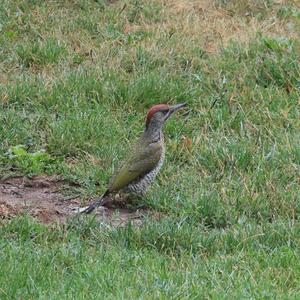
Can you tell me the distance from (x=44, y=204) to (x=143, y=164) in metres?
0.88

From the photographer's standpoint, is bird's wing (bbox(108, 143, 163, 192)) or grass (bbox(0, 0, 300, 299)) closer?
grass (bbox(0, 0, 300, 299))

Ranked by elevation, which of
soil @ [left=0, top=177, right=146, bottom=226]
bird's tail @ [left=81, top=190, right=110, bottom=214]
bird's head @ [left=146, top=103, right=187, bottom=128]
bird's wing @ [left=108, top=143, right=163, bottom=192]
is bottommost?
soil @ [left=0, top=177, right=146, bottom=226]

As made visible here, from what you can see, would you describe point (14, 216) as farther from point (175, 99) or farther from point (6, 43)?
point (6, 43)

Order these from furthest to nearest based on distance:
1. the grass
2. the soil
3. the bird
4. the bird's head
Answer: the bird's head
the bird
the soil
the grass

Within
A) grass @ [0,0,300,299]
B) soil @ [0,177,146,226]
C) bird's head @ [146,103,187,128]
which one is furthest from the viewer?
bird's head @ [146,103,187,128]

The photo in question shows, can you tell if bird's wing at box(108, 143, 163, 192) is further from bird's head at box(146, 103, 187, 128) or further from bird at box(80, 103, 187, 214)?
bird's head at box(146, 103, 187, 128)

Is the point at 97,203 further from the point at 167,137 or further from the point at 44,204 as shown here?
the point at 167,137

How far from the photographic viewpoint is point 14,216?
7820mm

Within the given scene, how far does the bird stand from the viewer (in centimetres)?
821

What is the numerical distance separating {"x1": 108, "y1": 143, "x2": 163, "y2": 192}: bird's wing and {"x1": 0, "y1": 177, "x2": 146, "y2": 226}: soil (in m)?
0.25

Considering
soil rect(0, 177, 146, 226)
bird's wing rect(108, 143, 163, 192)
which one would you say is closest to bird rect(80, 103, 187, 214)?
bird's wing rect(108, 143, 163, 192)

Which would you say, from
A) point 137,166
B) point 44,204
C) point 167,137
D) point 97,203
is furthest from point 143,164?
point 167,137

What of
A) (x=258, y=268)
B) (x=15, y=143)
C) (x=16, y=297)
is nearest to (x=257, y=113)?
(x=15, y=143)

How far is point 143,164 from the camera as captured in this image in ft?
27.4
